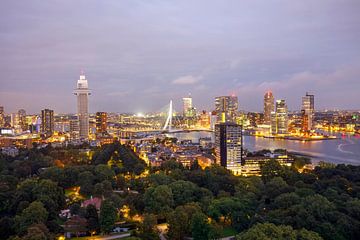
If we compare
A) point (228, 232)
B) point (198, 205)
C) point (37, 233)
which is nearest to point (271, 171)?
point (198, 205)

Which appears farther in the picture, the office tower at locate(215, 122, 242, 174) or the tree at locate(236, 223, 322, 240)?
the office tower at locate(215, 122, 242, 174)

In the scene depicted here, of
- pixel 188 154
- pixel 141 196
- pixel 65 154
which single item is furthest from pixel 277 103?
pixel 141 196

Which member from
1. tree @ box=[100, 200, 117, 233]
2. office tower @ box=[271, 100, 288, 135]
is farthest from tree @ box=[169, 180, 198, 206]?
office tower @ box=[271, 100, 288, 135]

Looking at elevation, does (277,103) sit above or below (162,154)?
above

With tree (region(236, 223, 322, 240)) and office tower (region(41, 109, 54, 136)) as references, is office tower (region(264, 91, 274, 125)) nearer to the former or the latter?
office tower (region(41, 109, 54, 136))

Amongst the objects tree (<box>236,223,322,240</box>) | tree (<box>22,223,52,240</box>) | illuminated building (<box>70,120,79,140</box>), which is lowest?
tree (<box>22,223,52,240</box>)

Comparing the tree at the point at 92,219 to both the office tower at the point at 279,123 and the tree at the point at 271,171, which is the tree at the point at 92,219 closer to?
the tree at the point at 271,171

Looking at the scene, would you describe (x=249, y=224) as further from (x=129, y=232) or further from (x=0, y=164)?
(x=0, y=164)

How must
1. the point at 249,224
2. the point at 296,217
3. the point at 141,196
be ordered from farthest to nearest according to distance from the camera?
the point at 141,196, the point at 249,224, the point at 296,217

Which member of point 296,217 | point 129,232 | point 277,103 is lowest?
point 129,232
